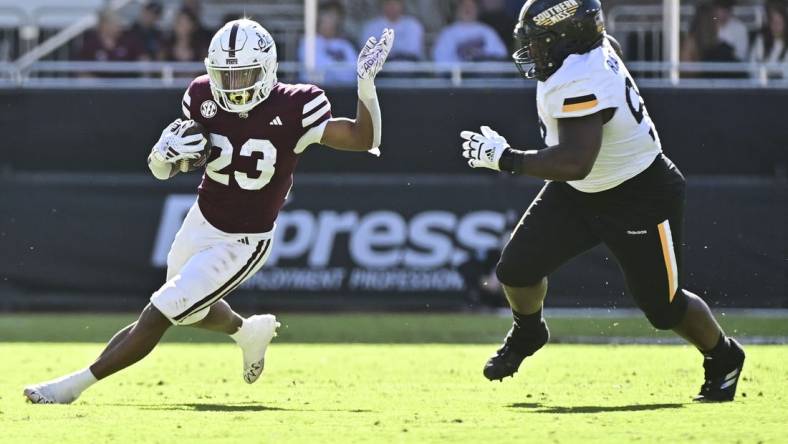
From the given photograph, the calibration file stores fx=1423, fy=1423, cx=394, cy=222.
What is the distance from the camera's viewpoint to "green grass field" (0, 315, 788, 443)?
5719 mm

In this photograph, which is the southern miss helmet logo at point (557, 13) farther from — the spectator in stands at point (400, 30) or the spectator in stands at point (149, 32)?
the spectator in stands at point (149, 32)

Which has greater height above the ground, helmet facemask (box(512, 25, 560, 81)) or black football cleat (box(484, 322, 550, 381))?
helmet facemask (box(512, 25, 560, 81))

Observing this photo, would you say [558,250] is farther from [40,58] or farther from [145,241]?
[40,58]

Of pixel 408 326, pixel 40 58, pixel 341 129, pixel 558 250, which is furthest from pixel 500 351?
pixel 40 58

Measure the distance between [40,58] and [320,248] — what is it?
162 inches

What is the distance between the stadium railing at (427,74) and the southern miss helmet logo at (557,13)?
6003mm

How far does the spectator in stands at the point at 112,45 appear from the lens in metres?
13.7

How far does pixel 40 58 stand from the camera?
47.5 feet

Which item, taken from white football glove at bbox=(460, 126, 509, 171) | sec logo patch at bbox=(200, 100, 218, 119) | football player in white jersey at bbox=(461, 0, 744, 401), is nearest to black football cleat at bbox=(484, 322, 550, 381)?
football player in white jersey at bbox=(461, 0, 744, 401)

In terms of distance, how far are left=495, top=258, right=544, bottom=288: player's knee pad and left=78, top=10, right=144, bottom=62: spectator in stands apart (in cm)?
743

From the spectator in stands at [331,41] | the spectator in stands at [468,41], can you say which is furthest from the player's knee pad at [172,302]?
the spectator in stands at [468,41]

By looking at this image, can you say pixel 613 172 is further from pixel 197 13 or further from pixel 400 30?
pixel 197 13

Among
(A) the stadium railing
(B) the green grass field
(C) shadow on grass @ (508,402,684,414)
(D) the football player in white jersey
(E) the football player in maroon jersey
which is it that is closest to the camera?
(B) the green grass field

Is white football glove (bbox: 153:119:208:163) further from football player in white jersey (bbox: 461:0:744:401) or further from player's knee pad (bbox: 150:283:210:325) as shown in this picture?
football player in white jersey (bbox: 461:0:744:401)
